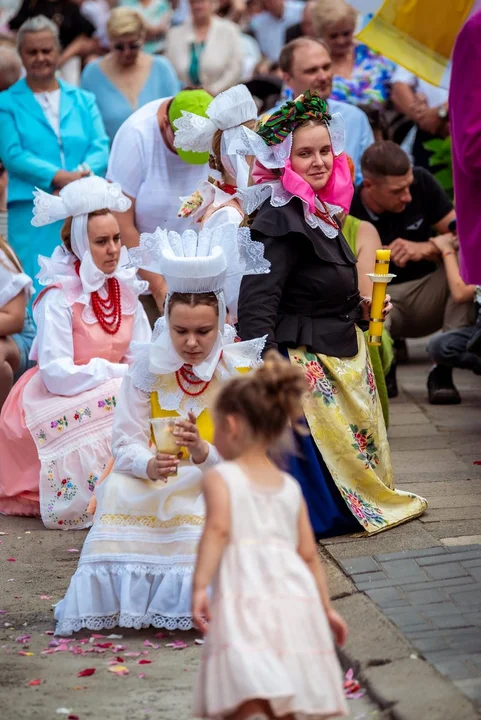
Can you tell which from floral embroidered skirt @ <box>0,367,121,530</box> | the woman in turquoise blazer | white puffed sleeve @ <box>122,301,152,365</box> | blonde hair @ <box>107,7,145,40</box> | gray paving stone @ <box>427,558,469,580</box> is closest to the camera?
Result: gray paving stone @ <box>427,558,469,580</box>

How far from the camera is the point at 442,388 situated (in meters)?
7.59

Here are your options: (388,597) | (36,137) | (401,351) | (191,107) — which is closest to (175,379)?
(388,597)

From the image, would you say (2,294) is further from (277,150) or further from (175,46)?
(175,46)

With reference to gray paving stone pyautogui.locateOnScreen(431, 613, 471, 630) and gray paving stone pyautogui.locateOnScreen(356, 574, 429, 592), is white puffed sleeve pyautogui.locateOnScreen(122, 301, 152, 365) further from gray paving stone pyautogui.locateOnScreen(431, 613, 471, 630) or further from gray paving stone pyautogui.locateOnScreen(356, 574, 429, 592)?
gray paving stone pyautogui.locateOnScreen(431, 613, 471, 630)

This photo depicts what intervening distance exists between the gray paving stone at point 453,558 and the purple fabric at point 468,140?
1049 mm

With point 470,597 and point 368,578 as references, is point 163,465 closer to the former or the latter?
point 368,578

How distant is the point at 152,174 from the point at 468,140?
117 inches

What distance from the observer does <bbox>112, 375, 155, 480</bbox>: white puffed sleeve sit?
446cm

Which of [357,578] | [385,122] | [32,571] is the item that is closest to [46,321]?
[32,571]

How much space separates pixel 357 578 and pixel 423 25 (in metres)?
3.50

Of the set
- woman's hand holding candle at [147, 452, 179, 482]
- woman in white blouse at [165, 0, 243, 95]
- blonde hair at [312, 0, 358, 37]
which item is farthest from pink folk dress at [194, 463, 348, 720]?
woman in white blouse at [165, 0, 243, 95]

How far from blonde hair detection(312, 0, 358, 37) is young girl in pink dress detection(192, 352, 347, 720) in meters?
5.92

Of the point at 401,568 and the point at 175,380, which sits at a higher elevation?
the point at 175,380

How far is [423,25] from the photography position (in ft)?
22.1
